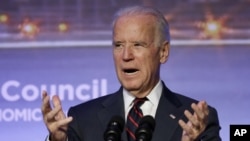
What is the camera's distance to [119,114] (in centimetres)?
254

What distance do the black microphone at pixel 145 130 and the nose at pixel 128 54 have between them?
0.40 m

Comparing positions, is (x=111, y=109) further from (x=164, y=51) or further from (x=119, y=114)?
(x=164, y=51)

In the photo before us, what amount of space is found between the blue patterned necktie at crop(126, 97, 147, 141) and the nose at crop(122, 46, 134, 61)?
20 cm

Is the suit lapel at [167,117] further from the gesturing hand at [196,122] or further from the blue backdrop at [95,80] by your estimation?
the blue backdrop at [95,80]

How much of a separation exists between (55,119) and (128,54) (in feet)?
1.44

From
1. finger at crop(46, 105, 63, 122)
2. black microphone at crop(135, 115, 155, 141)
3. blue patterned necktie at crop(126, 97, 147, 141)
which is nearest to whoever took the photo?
black microphone at crop(135, 115, 155, 141)

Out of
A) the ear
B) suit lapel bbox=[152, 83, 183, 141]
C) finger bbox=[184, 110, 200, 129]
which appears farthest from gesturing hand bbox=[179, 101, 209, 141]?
the ear

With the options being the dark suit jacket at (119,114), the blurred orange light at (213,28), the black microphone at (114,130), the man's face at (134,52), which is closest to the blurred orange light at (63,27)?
the blurred orange light at (213,28)

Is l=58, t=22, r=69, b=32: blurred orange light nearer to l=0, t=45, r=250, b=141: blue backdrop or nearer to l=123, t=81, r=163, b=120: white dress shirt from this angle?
l=0, t=45, r=250, b=141: blue backdrop

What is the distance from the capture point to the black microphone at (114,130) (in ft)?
6.65

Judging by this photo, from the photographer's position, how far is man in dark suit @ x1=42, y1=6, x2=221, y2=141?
8.09ft

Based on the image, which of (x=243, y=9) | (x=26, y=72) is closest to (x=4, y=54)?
(x=26, y=72)

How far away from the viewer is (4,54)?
391 cm

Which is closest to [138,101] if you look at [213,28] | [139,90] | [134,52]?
[139,90]
